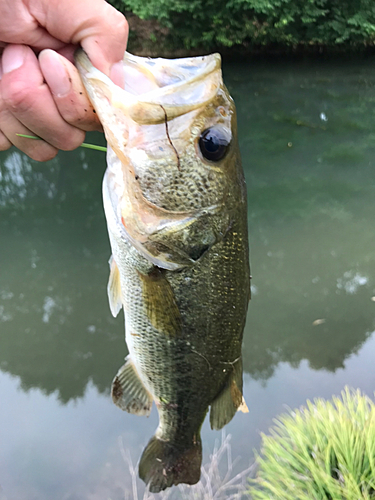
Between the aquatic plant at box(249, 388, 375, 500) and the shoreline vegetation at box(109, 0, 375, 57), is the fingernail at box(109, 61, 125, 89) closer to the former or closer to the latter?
the aquatic plant at box(249, 388, 375, 500)

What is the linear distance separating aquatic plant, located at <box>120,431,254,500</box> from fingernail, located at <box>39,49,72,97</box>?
7.68 feet

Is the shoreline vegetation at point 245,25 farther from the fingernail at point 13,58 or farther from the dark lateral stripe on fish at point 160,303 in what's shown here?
the dark lateral stripe on fish at point 160,303

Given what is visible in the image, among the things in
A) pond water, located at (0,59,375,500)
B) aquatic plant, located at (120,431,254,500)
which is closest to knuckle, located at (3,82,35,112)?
aquatic plant, located at (120,431,254,500)

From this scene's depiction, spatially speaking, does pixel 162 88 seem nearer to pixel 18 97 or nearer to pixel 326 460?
pixel 18 97

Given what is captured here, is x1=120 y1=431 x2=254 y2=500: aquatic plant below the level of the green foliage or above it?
below

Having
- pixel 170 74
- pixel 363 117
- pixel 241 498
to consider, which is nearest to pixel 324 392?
pixel 241 498

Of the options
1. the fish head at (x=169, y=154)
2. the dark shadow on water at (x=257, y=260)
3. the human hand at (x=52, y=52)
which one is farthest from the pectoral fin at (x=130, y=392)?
the dark shadow on water at (x=257, y=260)

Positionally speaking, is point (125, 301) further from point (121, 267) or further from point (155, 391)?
point (155, 391)

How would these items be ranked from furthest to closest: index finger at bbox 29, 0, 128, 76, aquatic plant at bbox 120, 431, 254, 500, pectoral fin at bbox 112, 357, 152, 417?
aquatic plant at bbox 120, 431, 254, 500
pectoral fin at bbox 112, 357, 152, 417
index finger at bbox 29, 0, 128, 76

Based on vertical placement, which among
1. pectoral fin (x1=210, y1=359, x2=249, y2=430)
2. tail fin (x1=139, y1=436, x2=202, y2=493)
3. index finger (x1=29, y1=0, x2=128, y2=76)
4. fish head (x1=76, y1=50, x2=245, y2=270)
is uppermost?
index finger (x1=29, y1=0, x2=128, y2=76)

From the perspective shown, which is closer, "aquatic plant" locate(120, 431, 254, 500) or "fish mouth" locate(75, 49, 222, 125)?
"fish mouth" locate(75, 49, 222, 125)

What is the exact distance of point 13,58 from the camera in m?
0.97

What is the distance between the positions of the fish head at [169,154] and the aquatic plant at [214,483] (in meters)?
1.93

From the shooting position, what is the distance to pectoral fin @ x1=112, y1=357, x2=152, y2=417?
1.49m
